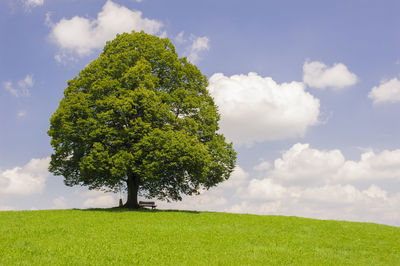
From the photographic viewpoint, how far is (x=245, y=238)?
23.5m

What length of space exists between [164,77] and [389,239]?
26.6 meters

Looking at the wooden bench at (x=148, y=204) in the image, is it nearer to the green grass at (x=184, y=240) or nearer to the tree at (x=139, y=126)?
the tree at (x=139, y=126)

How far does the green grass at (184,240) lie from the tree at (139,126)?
5.31 m

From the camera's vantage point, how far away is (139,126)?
34406 mm

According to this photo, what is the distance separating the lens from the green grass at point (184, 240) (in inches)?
708

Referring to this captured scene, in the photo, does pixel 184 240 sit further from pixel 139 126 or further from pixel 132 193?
pixel 132 193

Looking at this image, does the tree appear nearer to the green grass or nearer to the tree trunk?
the tree trunk

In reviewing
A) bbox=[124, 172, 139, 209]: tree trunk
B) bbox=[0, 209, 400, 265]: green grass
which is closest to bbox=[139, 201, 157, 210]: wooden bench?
bbox=[124, 172, 139, 209]: tree trunk

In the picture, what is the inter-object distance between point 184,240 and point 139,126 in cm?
1522

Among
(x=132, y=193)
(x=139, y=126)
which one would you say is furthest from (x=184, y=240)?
(x=132, y=193)

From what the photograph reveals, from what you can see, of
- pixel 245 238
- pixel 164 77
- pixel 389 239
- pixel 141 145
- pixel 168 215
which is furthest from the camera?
pixel 164 77

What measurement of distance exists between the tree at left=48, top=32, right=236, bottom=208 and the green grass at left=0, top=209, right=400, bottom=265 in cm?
531

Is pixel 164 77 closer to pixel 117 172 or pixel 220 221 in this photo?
pixel 117 172

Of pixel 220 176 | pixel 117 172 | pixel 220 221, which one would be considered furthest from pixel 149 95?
pixel 220 221
